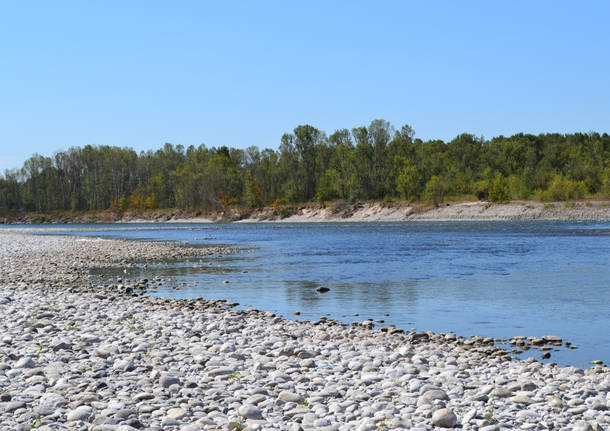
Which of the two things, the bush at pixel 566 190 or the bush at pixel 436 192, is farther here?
the bush at pixel 436 192

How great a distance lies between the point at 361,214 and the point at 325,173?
2332 cm

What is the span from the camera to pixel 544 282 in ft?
80.1

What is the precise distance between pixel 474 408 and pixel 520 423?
27.2 inches

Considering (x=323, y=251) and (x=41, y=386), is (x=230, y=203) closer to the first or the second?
(x=323, y=251)

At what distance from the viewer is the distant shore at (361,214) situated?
108688 mm

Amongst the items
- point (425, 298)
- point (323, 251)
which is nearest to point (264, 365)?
point (425, 298)

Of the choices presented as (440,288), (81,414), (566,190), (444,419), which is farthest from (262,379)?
(566,190)

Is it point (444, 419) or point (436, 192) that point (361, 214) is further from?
point (444, 419)

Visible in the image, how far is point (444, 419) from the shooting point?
7480mm

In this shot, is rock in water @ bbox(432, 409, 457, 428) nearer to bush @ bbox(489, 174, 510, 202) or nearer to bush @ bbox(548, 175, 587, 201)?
bush @ bbox(548, 175, 587, 201)

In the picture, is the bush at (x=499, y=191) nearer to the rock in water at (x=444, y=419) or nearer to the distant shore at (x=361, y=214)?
the distant shore at (x=361, y=214)

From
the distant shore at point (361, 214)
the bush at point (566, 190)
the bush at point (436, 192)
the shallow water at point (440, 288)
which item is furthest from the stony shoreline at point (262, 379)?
the bush at point (436, 192)

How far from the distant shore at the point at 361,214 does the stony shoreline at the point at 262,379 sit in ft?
334

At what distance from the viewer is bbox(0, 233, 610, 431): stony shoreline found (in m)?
7.68
